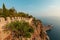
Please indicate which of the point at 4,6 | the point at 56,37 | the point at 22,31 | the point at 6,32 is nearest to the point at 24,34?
the point at 22,31

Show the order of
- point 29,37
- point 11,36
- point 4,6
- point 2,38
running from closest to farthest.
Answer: point 2,38, point 11,36, point 29,37, point 4,6

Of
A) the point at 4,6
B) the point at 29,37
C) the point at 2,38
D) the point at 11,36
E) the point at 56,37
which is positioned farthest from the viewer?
the point at 56,37

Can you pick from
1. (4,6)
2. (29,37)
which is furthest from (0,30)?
(4,6)

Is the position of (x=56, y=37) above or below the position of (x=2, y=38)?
below

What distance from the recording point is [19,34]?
547 inches

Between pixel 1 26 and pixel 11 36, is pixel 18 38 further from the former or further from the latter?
pixel 1 26

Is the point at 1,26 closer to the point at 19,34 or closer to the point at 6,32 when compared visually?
the point at 6,32

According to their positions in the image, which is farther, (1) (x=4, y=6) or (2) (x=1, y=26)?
(1) (x=4, y=6)

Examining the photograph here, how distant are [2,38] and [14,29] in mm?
1304

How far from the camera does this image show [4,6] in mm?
18844

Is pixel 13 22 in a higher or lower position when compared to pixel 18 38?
higher

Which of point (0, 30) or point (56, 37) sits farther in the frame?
point (56, 37)

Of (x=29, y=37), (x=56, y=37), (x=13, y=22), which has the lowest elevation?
(x=56, y=37)

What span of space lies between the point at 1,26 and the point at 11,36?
3.30 feet
